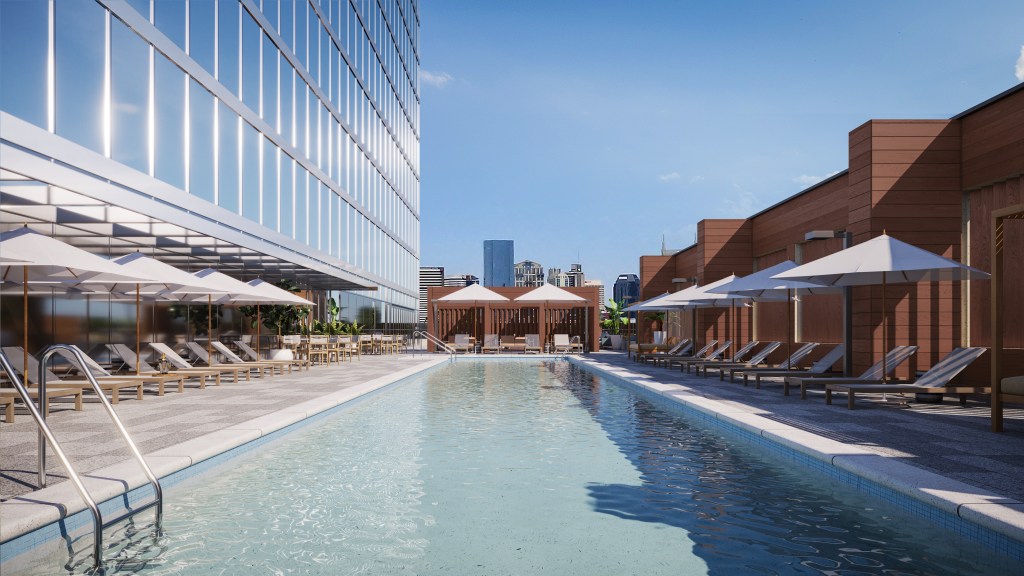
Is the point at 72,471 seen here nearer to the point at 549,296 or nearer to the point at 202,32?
the point at 202,32

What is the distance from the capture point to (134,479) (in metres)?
4.87

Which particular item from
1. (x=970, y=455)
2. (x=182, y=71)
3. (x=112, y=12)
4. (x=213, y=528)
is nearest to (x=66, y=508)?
(x=213, y=528)

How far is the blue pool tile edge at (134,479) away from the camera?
Answer: 392 centimetres

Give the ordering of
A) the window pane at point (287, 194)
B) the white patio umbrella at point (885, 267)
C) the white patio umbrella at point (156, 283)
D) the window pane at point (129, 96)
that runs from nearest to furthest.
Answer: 1. the white patio umbrella at point (885, 267)
2. the white patio umbrella at point (156, 283)
3. the window pane at point (129, 96)
4. the window pane at point (287, 194)

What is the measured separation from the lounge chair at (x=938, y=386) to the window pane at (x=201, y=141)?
1230 centimetres

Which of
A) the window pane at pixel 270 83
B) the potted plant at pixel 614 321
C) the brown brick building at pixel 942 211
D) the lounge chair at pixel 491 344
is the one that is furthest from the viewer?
the potted plant at pixel 614 321

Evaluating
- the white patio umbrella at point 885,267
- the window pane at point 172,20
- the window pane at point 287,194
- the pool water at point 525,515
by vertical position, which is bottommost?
the pool water at point 525,515

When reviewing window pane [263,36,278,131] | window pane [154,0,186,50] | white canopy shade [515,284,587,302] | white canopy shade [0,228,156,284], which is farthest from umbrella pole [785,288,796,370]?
window pane [263,36,278,131]

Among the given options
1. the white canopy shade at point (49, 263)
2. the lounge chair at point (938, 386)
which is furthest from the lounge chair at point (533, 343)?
the white canopy shade at point (49, 263)

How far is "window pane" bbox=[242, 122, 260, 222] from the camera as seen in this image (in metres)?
16.8

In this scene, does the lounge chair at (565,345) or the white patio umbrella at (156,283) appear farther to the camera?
the lounge chair at (565,345)

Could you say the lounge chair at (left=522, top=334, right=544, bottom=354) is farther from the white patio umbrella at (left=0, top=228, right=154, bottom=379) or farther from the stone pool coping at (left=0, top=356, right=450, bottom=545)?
the stone pool coping at (left=0, top=356, right=450, bottom=545)

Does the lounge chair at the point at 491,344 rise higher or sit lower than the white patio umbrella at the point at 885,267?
lower

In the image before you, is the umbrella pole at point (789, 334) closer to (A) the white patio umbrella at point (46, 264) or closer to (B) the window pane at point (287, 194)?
(A) the white patio umbrella at point (46, 264)
